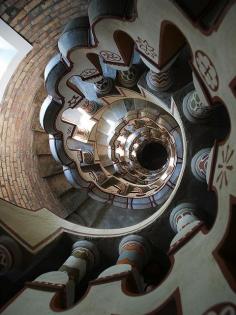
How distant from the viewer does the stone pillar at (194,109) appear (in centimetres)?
496

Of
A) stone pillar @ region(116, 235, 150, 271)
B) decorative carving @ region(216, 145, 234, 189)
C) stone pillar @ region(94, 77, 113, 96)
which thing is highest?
stone pillar @ region(94, 77, 113, 96)

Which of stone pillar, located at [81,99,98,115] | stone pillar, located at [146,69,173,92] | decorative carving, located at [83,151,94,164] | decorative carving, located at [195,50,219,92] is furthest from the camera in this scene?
decorative carving, located at [83,151,94,164]

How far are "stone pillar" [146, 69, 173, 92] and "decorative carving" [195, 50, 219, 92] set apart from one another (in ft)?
6.94

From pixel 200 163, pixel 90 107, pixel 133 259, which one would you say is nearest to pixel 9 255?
pixel 133 259

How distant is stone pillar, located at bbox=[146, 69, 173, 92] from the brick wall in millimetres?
1924

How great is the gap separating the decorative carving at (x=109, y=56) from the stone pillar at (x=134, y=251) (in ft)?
9.15

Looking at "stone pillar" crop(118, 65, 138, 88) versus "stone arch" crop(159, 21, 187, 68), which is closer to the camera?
"stone arch" crop(159, 21, 187, 68)

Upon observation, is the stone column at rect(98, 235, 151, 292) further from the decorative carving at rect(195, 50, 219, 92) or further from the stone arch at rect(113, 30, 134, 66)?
the stone arch at rect(113, 30, 134, 66)

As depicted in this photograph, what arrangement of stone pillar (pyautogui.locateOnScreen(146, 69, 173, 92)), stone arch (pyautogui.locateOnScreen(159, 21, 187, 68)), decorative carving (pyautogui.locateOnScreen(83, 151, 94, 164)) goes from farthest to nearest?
decorative carving (pyautogui.locateOnScreen(83, 151, 94, 164)), stone pillar (pyautogui.locateOnScreen(146, 69, 173, 92)), stone arch (pyautogui.locateOnScreen(159, 21, 187, 68))

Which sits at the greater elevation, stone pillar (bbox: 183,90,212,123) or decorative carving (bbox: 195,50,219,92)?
decorative carving (bbox: 195,50,219,92)

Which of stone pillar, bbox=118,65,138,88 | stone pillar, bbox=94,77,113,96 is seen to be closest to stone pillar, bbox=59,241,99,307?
stone pillar, bbox=118,65,138,88

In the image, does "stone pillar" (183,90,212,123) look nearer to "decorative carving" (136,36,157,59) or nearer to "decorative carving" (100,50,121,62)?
"decorative carving" (136,36,157,59)

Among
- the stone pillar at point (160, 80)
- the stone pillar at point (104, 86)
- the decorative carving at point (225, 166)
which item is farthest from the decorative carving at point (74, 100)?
the decorative carving at point (225, 166)

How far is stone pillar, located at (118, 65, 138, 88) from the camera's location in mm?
6469
